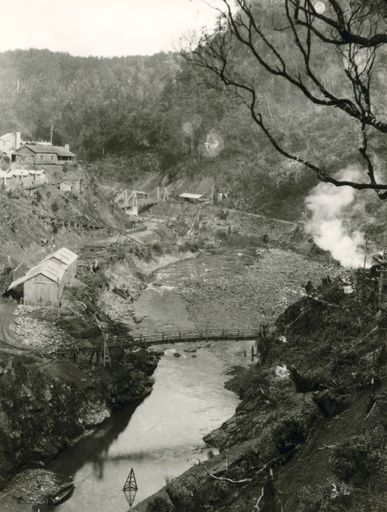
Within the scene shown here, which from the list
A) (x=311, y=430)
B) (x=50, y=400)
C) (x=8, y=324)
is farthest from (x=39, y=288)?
(x=311, y=430)

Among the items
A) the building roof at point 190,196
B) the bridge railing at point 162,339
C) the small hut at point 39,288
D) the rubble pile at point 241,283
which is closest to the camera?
the bridge railing at point 162,339

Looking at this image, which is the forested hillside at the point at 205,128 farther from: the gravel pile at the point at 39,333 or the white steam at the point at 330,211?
the gravel pile at the point at 39,333

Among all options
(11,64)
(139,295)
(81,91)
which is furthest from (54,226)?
(11,64)

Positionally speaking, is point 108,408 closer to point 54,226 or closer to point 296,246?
point 54,226

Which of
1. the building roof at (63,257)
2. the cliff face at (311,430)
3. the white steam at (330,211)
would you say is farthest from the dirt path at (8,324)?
the white steam at (330,211)

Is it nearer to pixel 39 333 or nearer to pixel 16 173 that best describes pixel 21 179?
pixel 16 173

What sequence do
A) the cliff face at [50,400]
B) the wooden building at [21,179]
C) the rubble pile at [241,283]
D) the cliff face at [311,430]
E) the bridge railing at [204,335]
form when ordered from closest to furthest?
the cliff face at [311,430], the cliff face at [50,400], the bridge railing at [204,335], the rubble pile at [241,283], the wooden building at [21,179]
